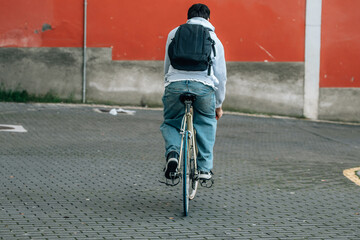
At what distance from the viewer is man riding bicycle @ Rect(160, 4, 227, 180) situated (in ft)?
18.7

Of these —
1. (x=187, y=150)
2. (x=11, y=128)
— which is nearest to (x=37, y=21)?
(x=11, y=128)

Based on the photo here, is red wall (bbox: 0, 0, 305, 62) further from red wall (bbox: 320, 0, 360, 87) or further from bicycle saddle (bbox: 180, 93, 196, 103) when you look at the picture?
bicycle saddle (bbox: 180, 93, 196, 103)

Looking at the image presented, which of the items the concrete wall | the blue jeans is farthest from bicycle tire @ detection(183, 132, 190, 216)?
the concrete wall

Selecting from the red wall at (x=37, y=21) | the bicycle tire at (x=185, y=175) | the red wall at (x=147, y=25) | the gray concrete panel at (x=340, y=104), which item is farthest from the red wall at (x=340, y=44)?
the bicycle tire at (x=185, y=175)

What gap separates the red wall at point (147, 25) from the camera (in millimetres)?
14672

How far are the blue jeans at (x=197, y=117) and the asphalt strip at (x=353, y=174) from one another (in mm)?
2522

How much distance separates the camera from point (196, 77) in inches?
225

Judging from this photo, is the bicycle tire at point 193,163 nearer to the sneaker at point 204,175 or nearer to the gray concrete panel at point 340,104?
the sneaker at point 204,175

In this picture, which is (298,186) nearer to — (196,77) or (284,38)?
(196,77)

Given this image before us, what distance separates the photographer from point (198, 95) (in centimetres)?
570

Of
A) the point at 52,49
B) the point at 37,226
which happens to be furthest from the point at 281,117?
the point at 37,226

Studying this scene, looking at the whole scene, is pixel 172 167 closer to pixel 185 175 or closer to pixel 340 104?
pixel 185 175

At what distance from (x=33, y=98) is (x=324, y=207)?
9852mm

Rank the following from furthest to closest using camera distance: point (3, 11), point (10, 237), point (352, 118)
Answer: point (352, 118)
point (3, 11)
point (10, 237)
